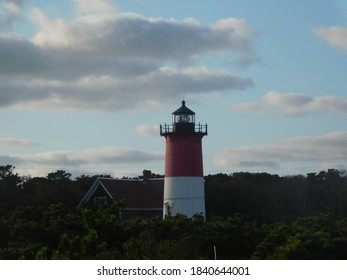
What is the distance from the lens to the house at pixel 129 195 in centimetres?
3181

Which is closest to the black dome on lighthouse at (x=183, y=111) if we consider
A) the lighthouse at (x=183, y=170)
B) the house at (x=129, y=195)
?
the lighthouse at (x=183, y=170)

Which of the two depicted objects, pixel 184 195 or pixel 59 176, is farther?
pixel 59 176

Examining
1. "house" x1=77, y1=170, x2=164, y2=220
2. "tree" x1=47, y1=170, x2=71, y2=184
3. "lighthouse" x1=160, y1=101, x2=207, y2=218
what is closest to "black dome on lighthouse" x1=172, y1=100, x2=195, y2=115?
"lighthouse" x1=160, y1=101, x2=207, y2=218

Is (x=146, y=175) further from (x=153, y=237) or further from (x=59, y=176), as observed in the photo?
(x=153, y=237)

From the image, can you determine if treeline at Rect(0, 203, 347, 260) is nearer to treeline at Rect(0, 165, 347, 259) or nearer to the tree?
treeline at Rect(0, 165, 347, 259)

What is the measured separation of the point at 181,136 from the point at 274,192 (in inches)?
329

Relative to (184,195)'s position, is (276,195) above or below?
above

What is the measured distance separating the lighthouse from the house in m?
2.84

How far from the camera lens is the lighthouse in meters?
28.4

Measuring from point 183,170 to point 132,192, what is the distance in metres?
5.29

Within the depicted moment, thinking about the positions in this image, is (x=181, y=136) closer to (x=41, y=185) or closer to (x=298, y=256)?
(x=41, y=185)

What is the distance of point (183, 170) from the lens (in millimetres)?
28266

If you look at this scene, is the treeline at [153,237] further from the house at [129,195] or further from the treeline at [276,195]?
the house at [129,195]

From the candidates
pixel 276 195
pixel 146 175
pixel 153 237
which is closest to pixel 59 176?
pixel 146 175
